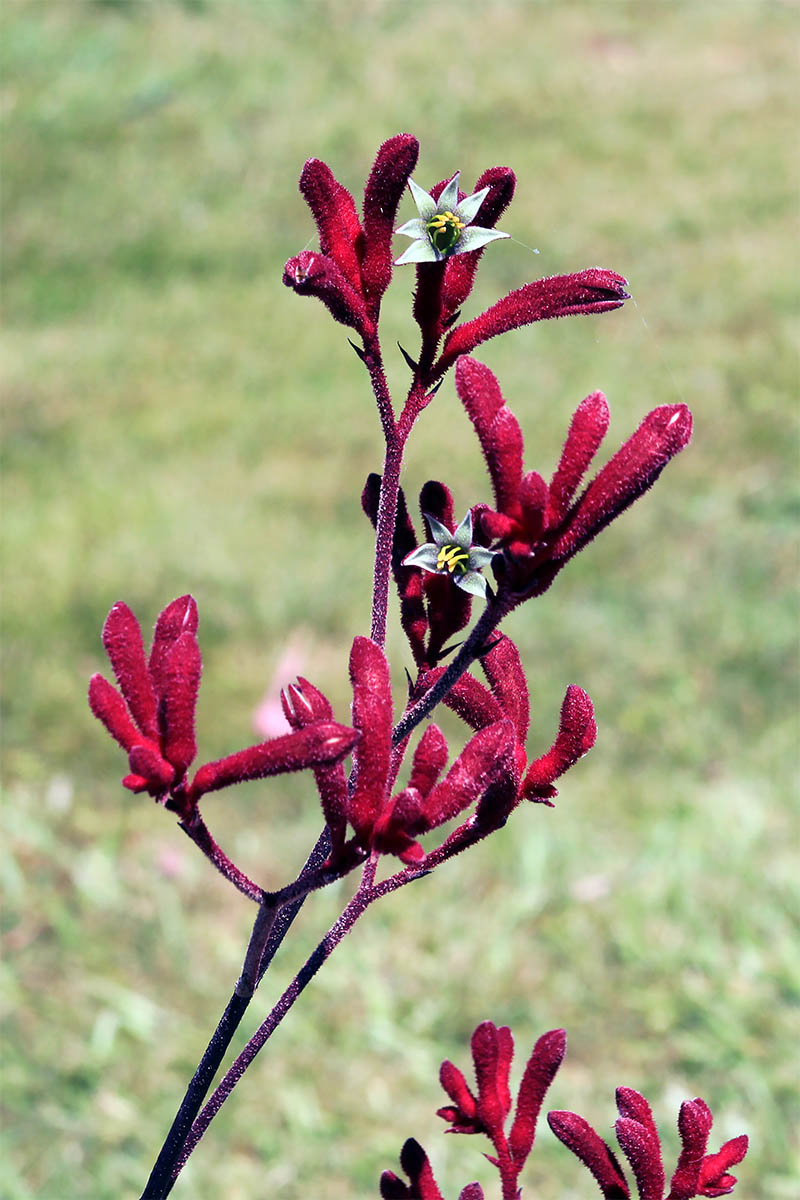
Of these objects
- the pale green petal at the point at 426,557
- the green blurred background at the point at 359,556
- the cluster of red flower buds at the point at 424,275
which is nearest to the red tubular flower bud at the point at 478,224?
the cluster of red flower buds at the point at 424,275

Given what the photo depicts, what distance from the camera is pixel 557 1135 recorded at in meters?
0.59

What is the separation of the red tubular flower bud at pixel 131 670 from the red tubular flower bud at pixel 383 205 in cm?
17

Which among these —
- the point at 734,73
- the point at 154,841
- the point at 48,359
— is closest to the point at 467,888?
the point at 154,841

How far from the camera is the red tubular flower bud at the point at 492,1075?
63 centimetres

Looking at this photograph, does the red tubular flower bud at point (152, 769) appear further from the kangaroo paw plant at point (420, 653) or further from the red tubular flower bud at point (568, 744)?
the red tubular flower bud at point (568, 744)

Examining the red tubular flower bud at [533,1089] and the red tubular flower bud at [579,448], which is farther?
the red tubular flower bud at [533,1089]

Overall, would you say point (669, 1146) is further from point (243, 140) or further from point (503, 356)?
point (243, 140)

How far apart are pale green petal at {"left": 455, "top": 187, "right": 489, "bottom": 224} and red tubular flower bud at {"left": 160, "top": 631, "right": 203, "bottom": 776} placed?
0.20 m

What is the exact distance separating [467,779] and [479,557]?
8 cm

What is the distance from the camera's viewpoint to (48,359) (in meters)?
4.47

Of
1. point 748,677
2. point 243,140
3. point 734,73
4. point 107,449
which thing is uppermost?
point 734,73

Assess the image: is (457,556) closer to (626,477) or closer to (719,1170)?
(626,477)

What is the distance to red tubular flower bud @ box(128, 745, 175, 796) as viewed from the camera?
466 mm

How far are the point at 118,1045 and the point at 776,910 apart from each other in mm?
1264
